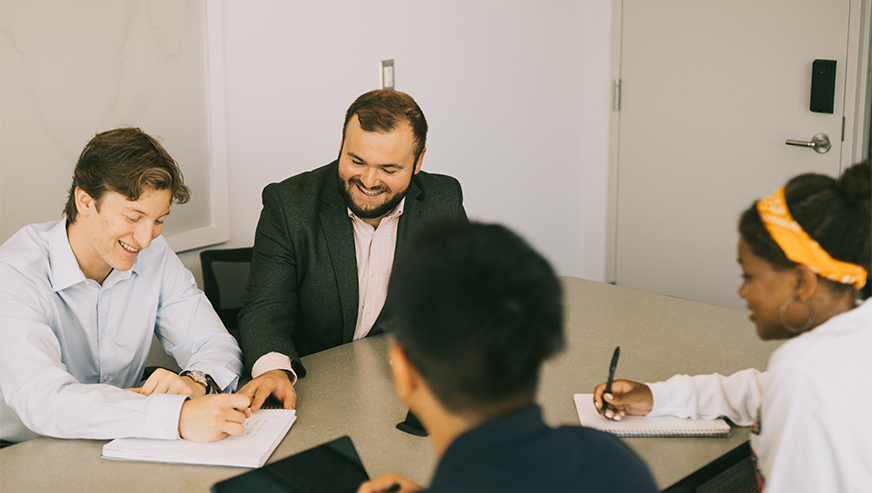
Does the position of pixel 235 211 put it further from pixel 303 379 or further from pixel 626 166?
pixel 626 166

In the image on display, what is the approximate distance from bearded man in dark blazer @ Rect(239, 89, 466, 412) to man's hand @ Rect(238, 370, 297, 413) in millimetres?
272

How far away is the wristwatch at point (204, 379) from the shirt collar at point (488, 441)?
3.13 feet

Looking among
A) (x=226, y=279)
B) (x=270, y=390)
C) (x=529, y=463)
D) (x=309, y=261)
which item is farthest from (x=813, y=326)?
(x=226, y=279)

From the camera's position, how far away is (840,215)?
44.1 inches

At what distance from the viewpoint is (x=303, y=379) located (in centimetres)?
166

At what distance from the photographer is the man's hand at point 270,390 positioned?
1.48 m

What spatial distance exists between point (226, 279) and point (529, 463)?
1929mm

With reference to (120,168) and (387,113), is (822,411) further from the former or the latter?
(120,168)

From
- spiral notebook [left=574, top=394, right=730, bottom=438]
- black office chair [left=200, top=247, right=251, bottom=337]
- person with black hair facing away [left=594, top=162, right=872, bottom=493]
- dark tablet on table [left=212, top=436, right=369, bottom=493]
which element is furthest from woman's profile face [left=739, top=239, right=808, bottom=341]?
black office chair [left=200, top=247, right=251, bottom=337]

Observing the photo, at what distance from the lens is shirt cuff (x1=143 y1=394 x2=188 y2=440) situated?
131cm

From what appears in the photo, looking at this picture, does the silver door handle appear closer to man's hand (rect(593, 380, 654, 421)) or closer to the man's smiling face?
the man's smiling face

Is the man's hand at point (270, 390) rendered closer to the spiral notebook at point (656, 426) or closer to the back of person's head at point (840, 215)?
the spiral notebook at point (656, 426)

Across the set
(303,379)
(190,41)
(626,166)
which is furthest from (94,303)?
(626,166)

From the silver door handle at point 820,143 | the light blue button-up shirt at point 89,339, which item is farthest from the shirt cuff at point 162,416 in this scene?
the silver door handle at point 820,143
